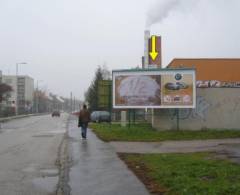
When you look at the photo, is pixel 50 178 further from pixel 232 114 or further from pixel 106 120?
pixel 106 120

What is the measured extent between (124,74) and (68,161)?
1397cm

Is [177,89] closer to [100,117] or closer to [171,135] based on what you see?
[171,135]

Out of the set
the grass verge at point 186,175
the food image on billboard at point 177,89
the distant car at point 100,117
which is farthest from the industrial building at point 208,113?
the distant car at point 100,117

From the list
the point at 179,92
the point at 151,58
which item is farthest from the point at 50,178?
the point at 151,58

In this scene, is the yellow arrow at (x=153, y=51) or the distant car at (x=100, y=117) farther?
the distant car at (x=100, y=117)

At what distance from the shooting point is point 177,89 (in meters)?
28.8

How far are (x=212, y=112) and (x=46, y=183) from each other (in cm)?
1860

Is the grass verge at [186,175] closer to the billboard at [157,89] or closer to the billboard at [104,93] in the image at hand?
the billboard at [157,89]

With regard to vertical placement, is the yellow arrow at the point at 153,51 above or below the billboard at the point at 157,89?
above

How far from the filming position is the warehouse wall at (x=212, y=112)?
28.8 metres

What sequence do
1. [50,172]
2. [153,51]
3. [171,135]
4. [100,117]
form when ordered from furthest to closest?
1. [100,117]
2. [153,51]
3. [171,135]
4. [50,172]

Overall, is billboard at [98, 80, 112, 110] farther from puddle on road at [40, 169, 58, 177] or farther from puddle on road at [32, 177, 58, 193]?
puddle on road at [32, 177, 58, 193]

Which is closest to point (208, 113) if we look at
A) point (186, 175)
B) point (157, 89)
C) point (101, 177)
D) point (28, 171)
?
point (157, 89)

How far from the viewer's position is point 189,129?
2911 cm
